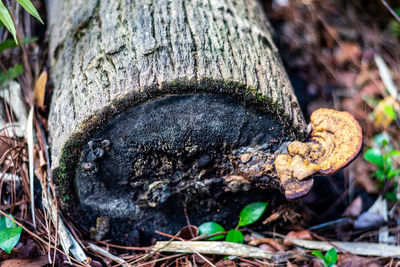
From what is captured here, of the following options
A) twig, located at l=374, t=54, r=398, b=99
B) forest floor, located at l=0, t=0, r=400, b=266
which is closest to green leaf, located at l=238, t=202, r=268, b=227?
forest floor, located at l=0, t=0, r=400, b=266

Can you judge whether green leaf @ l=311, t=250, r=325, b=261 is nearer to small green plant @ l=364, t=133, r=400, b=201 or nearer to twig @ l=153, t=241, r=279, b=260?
twig @ l=153, t=241, r=279, b=260

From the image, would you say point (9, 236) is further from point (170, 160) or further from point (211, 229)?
point (211, 229)

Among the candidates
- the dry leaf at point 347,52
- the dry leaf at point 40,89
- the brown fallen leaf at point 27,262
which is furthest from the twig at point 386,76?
the brown fallen leaf at point 27,262

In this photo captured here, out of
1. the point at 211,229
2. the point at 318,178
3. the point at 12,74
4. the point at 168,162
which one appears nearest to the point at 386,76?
the point at 318,178

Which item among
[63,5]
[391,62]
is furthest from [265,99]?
[391,62]

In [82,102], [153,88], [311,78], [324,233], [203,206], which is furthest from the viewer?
[311,78]

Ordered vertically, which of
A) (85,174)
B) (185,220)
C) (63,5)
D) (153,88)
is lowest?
(185,220)

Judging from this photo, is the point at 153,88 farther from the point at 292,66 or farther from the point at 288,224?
the point at 292,66
